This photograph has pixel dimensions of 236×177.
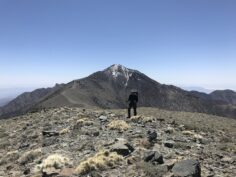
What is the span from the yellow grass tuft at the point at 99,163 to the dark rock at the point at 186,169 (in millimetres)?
3103

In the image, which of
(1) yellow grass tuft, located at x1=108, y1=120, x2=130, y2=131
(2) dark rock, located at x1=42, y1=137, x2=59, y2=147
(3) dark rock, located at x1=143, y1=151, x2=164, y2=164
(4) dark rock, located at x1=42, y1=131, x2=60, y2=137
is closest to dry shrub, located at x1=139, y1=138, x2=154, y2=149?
(3) dark rock, located at x1=143, y1=151, x2=164, y2=164

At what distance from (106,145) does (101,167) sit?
150 inches

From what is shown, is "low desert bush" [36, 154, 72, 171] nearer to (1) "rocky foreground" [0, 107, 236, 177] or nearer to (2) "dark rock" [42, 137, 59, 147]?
(1) "rocky foreground" [0, 107, 236, 177]

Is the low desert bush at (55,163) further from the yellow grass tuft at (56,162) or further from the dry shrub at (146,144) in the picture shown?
the dry shrub at (146,144)

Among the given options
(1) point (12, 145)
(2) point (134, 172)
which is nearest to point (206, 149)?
(2) point (134, 172)

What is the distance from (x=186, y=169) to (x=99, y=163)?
402cm

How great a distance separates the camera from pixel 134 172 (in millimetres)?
14906

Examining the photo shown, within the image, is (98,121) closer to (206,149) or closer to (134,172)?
(206,149)

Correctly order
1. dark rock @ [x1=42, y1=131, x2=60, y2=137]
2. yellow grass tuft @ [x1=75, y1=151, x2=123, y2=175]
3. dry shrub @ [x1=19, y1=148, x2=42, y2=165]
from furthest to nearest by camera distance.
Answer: dark rock @ [x1=42, y1=131, x2=60, y2=137]
dry shrub @ [x1=19, y1=148, x2=42, y2=165]
yellow grass tuft @ [x1=75, y1=151, x2=123, y2=175]

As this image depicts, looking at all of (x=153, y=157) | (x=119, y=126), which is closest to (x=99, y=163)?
(x=153, y=157)

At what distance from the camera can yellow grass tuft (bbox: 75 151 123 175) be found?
15.6 meters

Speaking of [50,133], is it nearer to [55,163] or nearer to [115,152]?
[55,163]

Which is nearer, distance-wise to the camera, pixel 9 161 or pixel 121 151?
pixel 121 151

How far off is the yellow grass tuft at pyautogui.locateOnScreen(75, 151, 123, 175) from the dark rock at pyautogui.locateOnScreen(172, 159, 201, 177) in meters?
3.10
